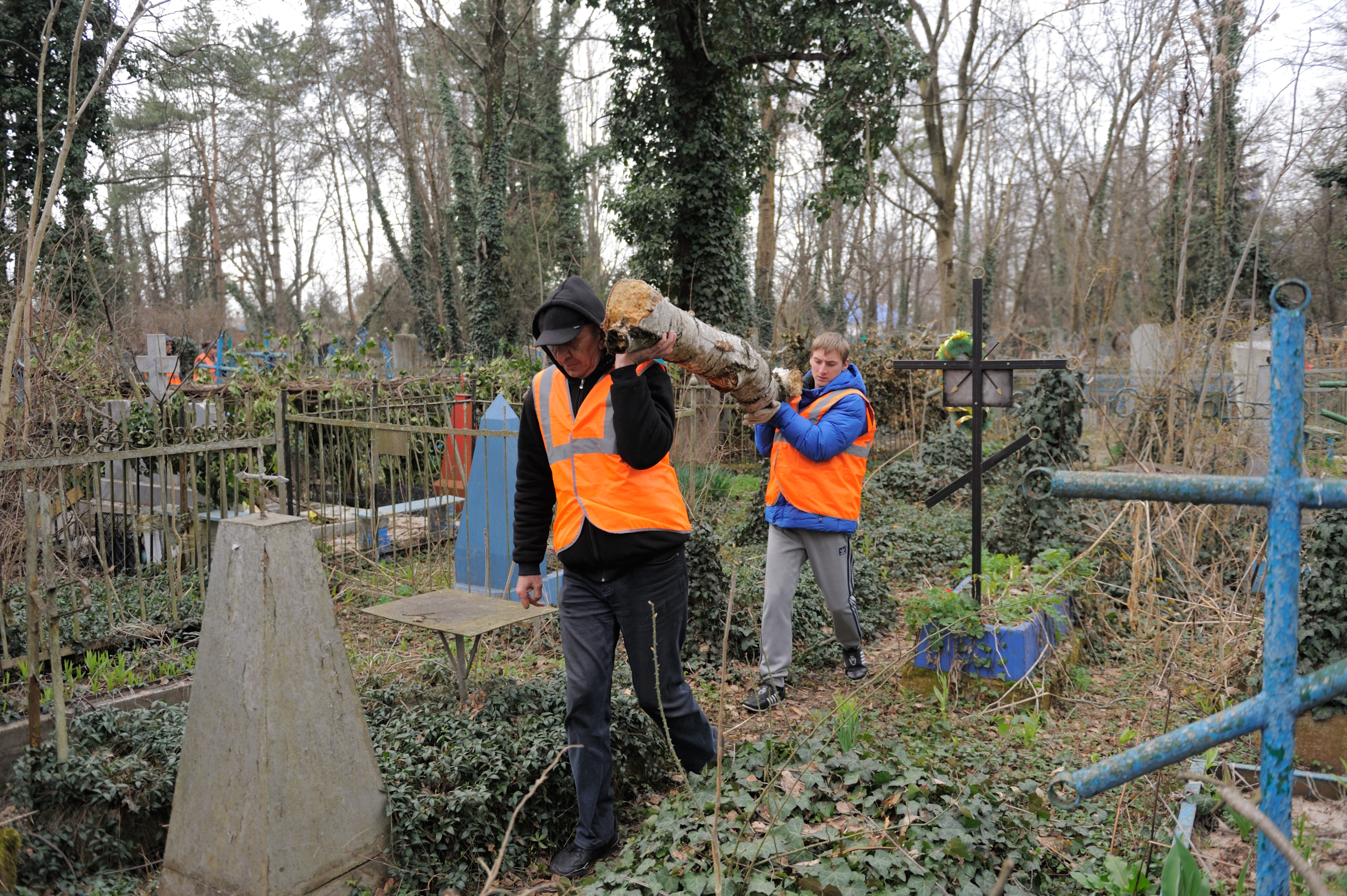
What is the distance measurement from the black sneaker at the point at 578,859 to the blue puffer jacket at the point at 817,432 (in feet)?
6.78

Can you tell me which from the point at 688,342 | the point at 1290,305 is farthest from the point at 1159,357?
the point at 1290,305

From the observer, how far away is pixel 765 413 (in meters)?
4.27

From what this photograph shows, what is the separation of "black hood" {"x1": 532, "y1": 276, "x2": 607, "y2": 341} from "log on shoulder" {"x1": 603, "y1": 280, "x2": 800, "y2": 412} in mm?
105

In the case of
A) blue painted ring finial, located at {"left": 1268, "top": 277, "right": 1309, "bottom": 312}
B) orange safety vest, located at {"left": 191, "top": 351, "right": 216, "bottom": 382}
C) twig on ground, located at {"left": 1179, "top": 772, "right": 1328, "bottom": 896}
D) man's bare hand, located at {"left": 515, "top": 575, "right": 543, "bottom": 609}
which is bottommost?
man's bare hand, located at {"left": 515, "top": 575, "right": 543, "bottom": 609}

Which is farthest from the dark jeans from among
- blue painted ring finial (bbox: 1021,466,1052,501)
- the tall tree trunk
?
the tall tree trunk

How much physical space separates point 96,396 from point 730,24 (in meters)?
9.12

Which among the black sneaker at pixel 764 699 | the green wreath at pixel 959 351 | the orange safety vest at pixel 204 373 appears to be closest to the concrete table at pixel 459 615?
the black sneaker at pixel 764 699

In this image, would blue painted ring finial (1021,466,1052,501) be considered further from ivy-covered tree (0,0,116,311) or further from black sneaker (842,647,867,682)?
ivy-covered tree (0,0,116,311)

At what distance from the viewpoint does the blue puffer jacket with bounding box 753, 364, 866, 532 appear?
15.0 feet

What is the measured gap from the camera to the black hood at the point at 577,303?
123 inches

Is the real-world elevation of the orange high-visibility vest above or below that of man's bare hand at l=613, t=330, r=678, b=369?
below

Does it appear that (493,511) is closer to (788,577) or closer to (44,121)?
(788,577)

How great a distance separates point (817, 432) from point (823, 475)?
0.90ft

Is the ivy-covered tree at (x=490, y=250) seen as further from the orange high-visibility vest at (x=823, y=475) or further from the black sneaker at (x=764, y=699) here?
the black sneaker at (x=764, y=699)
